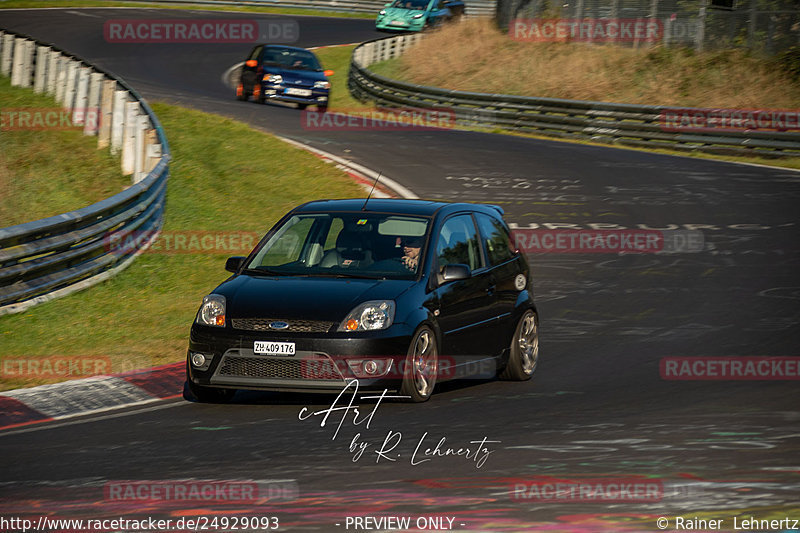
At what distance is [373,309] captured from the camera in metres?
9.51

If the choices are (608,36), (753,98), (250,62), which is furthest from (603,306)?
(608,36)

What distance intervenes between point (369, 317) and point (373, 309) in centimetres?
8

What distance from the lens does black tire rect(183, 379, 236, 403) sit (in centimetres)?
977

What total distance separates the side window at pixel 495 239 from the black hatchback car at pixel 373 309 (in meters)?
0.02

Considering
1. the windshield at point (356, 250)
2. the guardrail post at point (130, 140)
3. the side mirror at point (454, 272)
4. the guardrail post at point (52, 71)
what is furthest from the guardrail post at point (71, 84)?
the side mirror at point (454, 272)

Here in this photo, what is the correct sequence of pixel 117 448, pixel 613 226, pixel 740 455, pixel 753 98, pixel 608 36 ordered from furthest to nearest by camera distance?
pixel 608 36, pixel 753 98, pixel 613 226, pixel 117 448, pixel 740 455

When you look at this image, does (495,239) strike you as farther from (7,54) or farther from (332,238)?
(7,54)

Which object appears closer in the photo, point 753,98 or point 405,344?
point 405,344


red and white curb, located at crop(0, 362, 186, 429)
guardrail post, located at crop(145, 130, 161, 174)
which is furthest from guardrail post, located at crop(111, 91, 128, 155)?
red and white curb, located at crop(0, 362, 186, 429)

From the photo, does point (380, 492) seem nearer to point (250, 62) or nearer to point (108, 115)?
point (108, 115)

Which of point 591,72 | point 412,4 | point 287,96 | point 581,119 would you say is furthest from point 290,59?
point 412,4

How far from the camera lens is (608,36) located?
136 feet

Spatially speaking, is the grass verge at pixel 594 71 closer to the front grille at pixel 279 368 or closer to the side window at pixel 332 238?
the side window at pixel 332 238

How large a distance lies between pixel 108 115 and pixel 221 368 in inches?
476
